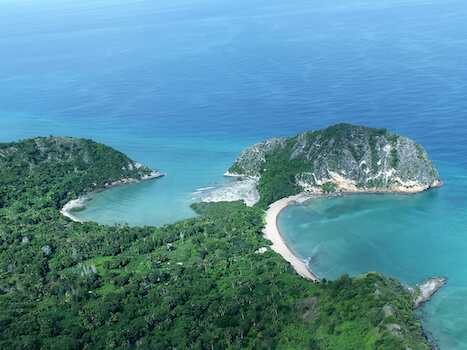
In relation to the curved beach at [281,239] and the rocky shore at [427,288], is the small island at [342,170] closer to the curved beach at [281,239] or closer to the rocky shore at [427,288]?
the curved beach at [281,239]

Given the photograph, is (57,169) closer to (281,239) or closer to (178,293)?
(281,239)

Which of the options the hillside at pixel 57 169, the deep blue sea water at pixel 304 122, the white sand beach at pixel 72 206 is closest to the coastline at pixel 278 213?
the deep blue sea water at pixel 304 122

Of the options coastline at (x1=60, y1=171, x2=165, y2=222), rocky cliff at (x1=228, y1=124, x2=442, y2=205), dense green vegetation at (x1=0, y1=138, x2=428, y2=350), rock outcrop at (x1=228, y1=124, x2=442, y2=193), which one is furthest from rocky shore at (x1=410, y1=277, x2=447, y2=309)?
coastline at (x1=60, y1=171, x2=165, y2=222)

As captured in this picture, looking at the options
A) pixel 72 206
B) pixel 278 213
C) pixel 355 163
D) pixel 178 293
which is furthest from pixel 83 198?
pixel 355 163

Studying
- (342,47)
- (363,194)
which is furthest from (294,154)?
(342,47)

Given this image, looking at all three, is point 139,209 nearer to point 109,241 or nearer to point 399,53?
point 109,241

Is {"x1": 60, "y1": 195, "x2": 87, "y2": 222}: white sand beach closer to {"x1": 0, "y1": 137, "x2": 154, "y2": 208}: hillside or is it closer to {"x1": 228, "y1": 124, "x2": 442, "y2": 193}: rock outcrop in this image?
{"x1": 0, "y1": 137, "x2": 154, "y2": 208}: hillside
